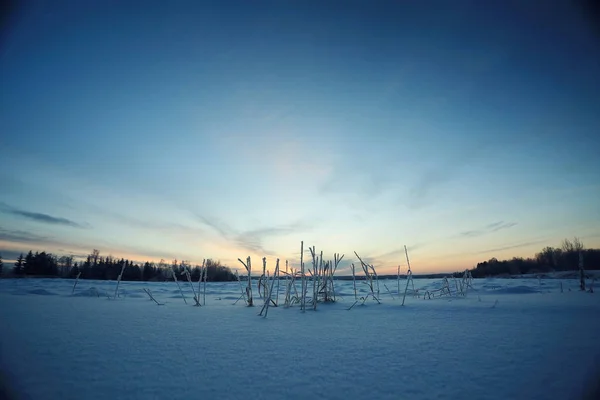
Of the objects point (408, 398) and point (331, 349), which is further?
point (331, 349)

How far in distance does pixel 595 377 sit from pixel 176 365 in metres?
4.28

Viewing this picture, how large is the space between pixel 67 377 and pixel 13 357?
1.31 m

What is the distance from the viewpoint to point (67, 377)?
2.56 m

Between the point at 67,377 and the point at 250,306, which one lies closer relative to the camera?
the point at 67,377

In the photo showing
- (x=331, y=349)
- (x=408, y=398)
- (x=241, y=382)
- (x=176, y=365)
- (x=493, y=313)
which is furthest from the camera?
(x=493, y=313)

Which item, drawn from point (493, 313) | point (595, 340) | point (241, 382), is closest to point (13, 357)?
point (241, 382)

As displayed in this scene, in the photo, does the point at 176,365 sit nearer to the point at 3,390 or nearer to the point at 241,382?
the point at 241,382

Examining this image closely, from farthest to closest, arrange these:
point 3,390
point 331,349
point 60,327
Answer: point 60,327 < point 331,349 < point 3,390

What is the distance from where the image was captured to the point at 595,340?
3.79 meters

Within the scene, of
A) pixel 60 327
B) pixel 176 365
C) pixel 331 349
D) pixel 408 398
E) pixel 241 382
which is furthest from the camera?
pixel 60 327

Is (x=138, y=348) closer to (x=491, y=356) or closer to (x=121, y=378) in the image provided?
(x=121, y=378)

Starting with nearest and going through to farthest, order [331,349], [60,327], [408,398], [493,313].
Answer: [408,398]
[331,349]
[60,327]
[493,313]

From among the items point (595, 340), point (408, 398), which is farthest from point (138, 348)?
point (595, 340)

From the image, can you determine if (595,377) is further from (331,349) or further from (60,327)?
(60,327)
